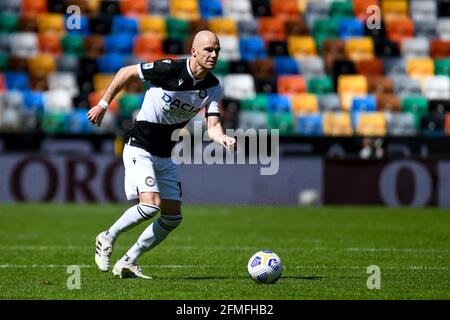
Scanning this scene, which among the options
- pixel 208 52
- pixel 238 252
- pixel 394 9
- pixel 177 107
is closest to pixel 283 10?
pixel 394 9

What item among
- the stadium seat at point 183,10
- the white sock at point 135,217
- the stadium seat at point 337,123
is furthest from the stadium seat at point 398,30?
the white sock at point 135,217

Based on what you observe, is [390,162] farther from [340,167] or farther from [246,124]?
[246,124]

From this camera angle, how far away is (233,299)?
8.27m

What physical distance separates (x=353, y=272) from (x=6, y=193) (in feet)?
40.4

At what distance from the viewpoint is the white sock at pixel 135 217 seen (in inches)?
389

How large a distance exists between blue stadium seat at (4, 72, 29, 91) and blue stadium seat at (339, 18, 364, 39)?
8.85 meters

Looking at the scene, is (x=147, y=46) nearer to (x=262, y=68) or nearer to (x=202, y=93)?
(x=262, y=68)

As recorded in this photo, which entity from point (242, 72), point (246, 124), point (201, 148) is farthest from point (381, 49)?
point (201, 148)

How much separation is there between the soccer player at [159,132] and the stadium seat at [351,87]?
15.4m

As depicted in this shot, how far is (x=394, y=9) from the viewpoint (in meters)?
29.4

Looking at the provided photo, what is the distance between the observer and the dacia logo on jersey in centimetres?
1001

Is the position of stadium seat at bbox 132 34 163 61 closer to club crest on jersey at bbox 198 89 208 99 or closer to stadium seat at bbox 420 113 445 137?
stadium seat at bbox 420 113 445 137

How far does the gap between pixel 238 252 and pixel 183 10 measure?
621 inches

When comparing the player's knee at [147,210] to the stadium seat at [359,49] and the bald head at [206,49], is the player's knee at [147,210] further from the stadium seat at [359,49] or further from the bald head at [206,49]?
the stadium seat at [359,49]
